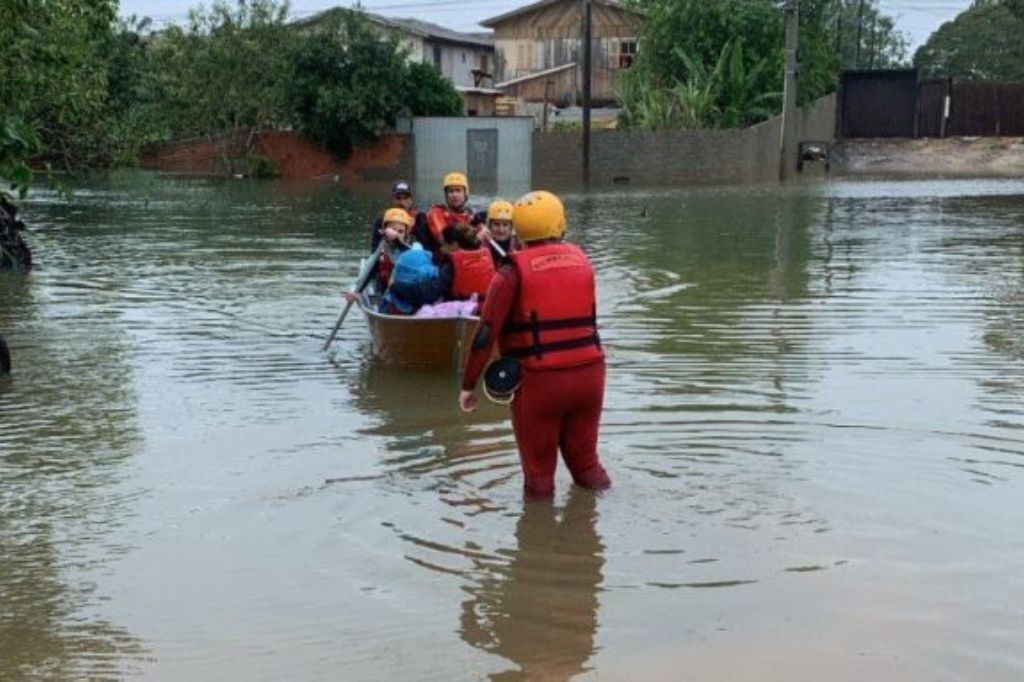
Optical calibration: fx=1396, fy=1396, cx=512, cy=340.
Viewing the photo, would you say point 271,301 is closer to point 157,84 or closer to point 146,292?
point 146,292

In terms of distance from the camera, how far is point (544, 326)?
7.00 metres

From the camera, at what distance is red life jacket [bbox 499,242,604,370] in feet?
22.9

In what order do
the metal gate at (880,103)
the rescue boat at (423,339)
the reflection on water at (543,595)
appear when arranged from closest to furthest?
the reflection on water at (543,595) < the rescue boat at (423,339) < the metal gate at (880,103)

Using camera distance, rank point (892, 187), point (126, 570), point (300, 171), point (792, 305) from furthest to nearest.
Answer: point (300, 171) → point (892, 187) → point (792, 305) → point (126, 570)

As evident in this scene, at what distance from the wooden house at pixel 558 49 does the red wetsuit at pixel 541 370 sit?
53.8 meters

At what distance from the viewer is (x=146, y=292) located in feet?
56.3

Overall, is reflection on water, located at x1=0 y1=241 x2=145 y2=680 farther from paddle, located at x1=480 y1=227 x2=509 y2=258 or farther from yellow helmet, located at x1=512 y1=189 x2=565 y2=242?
paddle, located at x1=480 y1=227 x2=509 y2=258

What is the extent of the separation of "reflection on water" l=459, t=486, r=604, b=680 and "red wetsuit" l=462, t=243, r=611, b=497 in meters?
0.42

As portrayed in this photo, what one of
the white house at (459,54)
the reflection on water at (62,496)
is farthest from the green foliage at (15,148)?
the white house at (459,54)

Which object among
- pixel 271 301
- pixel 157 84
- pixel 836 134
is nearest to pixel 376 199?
pixel 157 84

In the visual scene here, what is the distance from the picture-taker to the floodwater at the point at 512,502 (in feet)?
18.8

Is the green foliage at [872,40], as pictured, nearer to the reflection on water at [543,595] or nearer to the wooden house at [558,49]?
the wooden house at [558,49]

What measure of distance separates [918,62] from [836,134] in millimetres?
28016

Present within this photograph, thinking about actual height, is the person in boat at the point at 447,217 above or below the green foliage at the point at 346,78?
below
